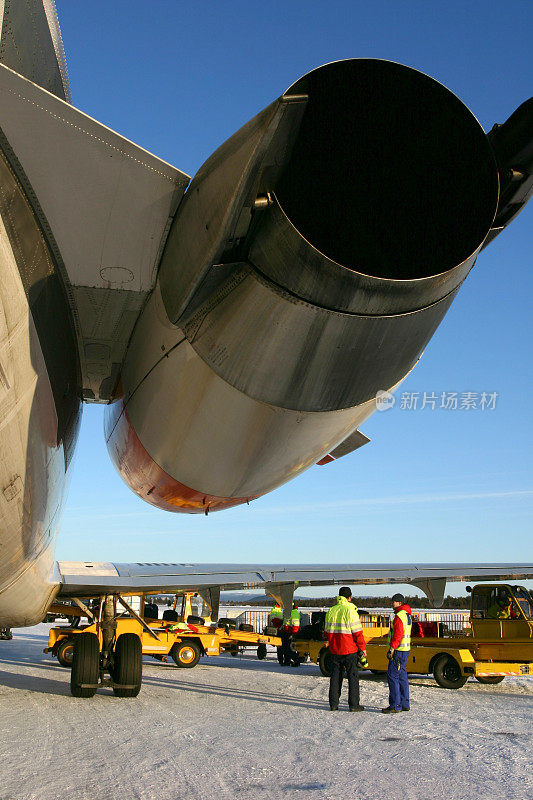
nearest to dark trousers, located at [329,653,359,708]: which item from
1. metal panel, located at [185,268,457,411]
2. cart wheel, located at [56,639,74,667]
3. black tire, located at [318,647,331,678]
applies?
black tire, located at [318,647,331,678]

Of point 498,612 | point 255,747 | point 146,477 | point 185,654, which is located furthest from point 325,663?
point 146,477

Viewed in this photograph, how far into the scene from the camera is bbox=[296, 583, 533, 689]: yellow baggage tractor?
11492 millimetres

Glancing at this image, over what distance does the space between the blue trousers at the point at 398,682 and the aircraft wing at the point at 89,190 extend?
21.0 feet

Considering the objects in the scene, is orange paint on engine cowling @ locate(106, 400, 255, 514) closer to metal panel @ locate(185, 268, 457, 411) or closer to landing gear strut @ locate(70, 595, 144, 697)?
metal panel @ locate(185, 268, 457, 411)

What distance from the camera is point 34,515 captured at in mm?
5891

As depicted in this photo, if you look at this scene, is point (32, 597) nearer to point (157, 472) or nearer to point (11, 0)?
point (157, 472)

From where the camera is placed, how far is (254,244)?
336cm

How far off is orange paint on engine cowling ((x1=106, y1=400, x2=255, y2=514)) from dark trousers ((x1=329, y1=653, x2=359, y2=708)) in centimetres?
406

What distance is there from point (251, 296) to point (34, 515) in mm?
3547

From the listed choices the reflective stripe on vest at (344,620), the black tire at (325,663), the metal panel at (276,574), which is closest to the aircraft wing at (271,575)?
the metal panel at (276,574)

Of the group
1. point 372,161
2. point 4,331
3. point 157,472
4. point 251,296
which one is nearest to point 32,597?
point 157,472

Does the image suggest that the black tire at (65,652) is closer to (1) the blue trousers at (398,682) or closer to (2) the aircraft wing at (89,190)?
(1) the blue trousers at (398,682)

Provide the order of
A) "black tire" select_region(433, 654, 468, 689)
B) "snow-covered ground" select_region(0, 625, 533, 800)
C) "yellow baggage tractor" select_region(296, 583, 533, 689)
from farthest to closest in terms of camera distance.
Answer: "black tire" select_region(433, 654, 468, 689), "yellow baggage tractor" select_region(296, 583, 533, 689), "snow-covered ground" select_region(0, 625, 533, 800)

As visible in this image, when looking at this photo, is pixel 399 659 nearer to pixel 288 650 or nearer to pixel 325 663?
pixel 325 663
